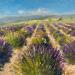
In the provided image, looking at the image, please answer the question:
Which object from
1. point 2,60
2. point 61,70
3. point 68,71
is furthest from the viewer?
point 2,60

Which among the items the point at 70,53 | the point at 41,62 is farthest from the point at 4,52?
the point at 41,62

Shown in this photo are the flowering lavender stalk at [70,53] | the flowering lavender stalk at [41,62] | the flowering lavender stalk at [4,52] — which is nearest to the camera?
the flowering lavender stalk at [41,62]

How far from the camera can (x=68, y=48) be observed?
715 inches

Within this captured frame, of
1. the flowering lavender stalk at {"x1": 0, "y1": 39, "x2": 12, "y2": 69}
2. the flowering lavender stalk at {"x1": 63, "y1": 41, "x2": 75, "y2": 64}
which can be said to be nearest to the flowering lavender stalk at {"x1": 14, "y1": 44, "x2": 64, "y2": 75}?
the flowering lavender stalk at {"x1": 0, "y1": 39, "x2": 12, "y2": 69}

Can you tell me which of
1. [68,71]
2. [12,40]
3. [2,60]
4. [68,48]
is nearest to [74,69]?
[68,71]

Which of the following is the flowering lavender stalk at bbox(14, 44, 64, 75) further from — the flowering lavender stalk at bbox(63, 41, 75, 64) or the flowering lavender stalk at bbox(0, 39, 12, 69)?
the flowering lavender stalk at bbox(63, 41, 75, 64)

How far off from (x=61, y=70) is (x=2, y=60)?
5.22 meters

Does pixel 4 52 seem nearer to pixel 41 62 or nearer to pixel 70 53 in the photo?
pixel 70 53

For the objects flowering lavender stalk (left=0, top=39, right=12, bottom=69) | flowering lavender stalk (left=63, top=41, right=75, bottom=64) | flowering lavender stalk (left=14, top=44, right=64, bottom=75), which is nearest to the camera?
flowering lavender stalk (left=14, top=44, right=64, bottom=75)

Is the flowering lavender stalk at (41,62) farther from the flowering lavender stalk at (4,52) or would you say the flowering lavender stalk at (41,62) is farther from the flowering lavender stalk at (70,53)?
the flowering lavender stalk at (70,53)

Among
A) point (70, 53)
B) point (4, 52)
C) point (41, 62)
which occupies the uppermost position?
point (41, 62)

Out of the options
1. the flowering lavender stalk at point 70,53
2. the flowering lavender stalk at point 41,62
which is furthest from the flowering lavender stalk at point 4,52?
the flowering lavender stalk at point 41,62

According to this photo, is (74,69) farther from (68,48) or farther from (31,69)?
(31,69)

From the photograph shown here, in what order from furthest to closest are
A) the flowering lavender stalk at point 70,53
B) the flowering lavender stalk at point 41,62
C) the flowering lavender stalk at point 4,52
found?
the flowering lavender stalk at point 70,53 → the flowering lavender stalk at point 4,52 → the flowering lavender stalk at point 41,62
